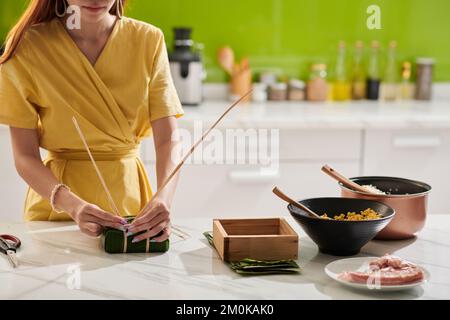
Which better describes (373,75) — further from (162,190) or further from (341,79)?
(162,190)

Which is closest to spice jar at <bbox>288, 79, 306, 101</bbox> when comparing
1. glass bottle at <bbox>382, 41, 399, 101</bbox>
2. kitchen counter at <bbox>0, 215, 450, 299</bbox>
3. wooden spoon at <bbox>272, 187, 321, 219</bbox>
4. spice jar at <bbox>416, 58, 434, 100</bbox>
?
glass bottle at <bbox>382, 41, 399, 101</bbox>

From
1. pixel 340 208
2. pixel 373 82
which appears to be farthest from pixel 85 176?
pixel 373 82

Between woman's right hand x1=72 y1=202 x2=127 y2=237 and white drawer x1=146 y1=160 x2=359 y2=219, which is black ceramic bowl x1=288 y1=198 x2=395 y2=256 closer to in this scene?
woman's right hand x1=72 y1=202 x2=127 y2=237

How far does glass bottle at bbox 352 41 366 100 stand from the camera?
386cm

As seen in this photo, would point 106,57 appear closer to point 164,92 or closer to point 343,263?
point 164,92

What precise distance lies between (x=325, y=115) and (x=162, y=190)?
5.51 ft

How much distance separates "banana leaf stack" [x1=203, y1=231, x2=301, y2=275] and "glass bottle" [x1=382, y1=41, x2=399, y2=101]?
2.53 meters

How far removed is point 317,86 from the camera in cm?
379

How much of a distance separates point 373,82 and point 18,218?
1887 mm

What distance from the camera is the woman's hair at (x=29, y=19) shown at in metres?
1.93

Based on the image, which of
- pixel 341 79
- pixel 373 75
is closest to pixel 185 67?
pixel 341 79

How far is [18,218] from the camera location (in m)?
3.14

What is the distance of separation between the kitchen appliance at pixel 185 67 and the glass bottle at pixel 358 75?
863 mm

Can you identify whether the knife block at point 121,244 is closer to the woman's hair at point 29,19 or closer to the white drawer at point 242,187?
the woman's hair at point 29,19
